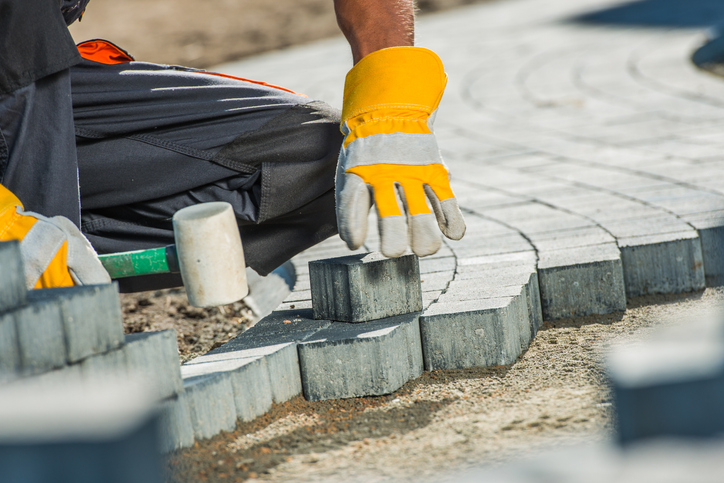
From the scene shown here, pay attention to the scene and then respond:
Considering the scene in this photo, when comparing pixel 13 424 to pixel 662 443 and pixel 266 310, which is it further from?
pixel 266 310

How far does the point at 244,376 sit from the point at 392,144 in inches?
31.2

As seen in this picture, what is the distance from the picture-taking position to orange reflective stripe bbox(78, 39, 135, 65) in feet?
8.97

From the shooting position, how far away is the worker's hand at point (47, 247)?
1.91m

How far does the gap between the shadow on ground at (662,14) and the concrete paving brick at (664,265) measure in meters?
7.06

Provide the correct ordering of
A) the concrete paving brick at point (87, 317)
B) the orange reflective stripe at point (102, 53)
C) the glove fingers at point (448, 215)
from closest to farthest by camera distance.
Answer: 1. the concrete paving brick at point (87, 317)
2. the glove fingers at point (448, 215)
3. the orange reflective stripe at point (102, 53)

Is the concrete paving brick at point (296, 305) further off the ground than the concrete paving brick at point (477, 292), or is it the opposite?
the concrete paving brick at point (296, 305)

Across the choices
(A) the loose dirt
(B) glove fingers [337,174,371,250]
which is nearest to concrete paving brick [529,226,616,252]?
(A) the loose dirt

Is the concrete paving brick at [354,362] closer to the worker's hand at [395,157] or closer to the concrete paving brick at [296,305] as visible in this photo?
the worker's hand at [395,157]

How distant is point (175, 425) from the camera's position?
181cm

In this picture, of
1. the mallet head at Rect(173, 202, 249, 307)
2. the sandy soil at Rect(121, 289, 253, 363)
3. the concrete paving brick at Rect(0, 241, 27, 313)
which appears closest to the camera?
the concrete paving brick at Rect(0, 241, 27, 313)

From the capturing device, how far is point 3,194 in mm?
2014

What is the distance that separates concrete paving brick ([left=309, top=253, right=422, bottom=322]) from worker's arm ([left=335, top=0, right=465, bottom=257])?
108mm

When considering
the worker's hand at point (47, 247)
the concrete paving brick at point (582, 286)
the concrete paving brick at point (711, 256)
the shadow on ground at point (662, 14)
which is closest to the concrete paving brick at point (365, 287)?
the concrete paving brick at point (582, 286)

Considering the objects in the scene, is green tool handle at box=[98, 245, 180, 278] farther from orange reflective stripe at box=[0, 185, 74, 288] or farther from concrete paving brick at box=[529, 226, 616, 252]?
concrete paving brick at box=[529, 226, 616, 252]
